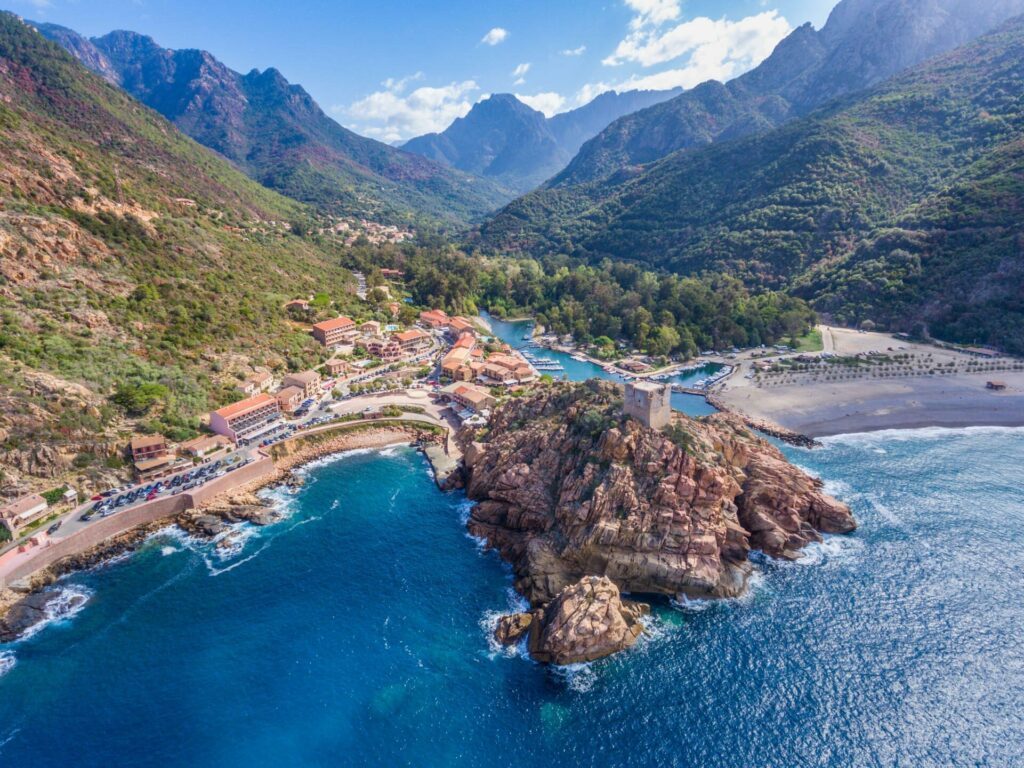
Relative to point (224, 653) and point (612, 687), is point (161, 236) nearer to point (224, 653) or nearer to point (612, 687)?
point (224, 653)

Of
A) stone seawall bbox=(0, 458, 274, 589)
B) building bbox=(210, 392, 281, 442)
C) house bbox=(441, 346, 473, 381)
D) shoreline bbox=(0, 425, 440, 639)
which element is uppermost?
building bbox=(210, 392, 281, 442)

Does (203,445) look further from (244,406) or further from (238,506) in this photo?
(238,506)

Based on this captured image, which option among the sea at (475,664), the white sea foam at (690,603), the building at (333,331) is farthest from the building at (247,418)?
the white sea foam at (690,603)

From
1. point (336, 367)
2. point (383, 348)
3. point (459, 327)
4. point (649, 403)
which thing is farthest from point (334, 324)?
point (649, 403)

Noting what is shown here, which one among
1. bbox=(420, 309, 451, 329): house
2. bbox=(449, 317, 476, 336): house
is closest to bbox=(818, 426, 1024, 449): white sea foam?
bbox=(449, 317, 476, 336): house

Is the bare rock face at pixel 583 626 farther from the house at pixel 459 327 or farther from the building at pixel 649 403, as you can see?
the house at pixel 459 327

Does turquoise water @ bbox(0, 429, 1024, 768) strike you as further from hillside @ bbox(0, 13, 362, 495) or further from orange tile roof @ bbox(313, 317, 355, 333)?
orange tile roof @ bbox(313, 317, 355, 333)
